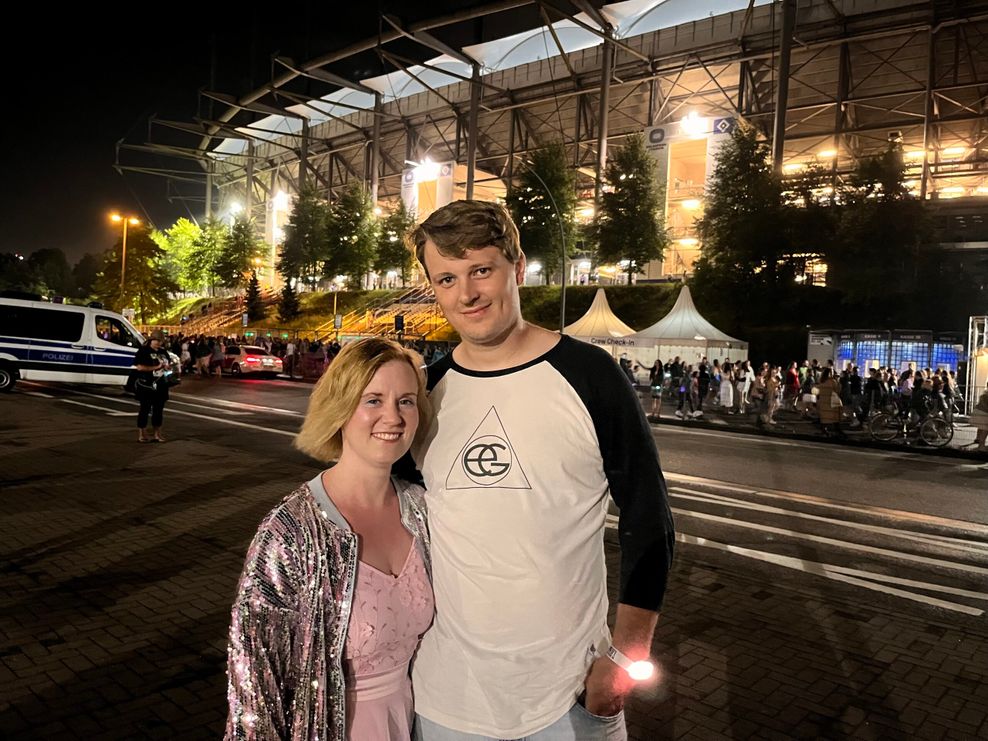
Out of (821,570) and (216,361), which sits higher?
(216,361)

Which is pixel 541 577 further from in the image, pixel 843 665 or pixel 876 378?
pixel 876 378

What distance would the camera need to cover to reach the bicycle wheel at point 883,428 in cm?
1736

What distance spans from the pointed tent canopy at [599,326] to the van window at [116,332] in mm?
14321

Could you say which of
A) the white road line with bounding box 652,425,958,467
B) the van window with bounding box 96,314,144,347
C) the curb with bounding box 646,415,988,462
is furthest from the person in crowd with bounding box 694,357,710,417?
the van window with bounding box 96,314,144,347

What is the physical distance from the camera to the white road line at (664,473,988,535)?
871cm

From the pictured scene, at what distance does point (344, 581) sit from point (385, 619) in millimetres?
152

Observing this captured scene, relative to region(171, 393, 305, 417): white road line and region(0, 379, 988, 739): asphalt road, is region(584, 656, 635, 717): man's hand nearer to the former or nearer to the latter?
region(0, 379, 988, 739): asphalt road

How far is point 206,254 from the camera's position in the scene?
229 ft

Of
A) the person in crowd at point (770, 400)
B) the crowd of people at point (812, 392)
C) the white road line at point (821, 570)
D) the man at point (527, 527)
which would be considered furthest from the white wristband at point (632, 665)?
the person in crowd at point (770, 400)

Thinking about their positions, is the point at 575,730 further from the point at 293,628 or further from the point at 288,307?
the point at 288,307

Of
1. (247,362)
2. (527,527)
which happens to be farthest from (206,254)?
(527,527)

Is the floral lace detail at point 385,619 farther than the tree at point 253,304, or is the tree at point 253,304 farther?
the tree at point 253,304

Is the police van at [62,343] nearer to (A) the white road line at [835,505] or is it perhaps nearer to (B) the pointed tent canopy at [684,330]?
(B) the pointed tent canopy at [684,330]

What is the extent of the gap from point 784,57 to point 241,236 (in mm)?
48125
